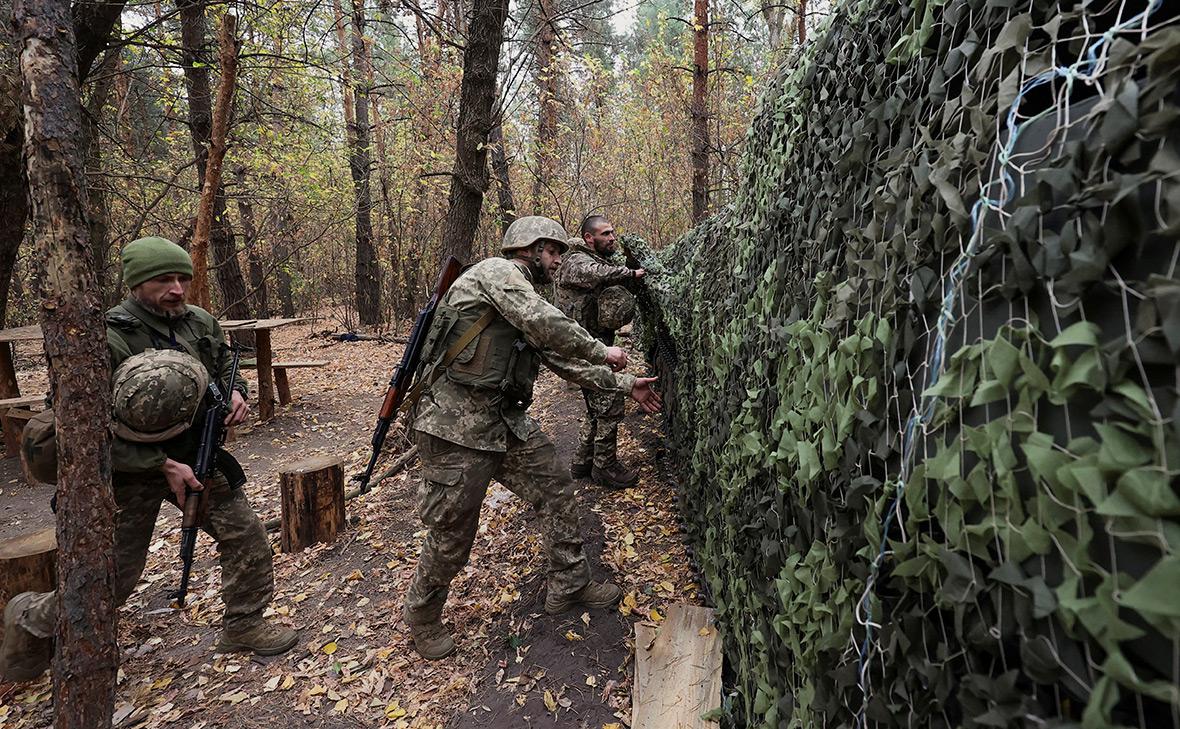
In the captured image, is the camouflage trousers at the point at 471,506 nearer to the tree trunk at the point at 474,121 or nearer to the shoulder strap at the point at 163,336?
the shoulder strap at the point at 163,336

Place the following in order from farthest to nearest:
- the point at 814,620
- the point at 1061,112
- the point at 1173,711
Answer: the point at 814,620, the point at 1061,112, the point at 1173,711

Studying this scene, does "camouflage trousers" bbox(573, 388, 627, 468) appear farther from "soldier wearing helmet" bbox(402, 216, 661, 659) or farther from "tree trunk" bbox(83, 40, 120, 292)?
"tree trunk" bbox(83, 40, 120, 292)

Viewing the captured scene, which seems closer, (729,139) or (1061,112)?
(1061,112)

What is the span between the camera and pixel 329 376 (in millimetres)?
10672

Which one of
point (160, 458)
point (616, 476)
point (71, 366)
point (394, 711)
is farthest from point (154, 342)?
point (616, 476)

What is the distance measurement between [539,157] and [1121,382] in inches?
457

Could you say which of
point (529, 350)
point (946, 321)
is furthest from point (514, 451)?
point (946, 321)

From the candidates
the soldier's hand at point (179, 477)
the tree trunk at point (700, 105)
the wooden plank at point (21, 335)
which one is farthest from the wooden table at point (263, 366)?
the tree trunk at point (700, 105)

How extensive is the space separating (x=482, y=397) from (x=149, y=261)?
2.09 metres

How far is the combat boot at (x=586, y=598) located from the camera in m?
3.50

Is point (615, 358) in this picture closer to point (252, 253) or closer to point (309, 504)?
point (309, 504)

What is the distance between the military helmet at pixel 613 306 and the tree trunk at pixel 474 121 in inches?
70.4

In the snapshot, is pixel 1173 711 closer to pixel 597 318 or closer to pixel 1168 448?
pixel 1168 448

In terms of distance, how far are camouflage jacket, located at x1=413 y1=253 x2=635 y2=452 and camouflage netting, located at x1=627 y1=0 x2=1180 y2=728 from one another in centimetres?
162
